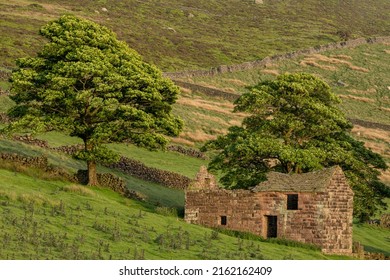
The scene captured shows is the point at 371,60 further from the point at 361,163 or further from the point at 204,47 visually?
the point at 361,163

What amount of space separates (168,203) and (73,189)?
910 cm

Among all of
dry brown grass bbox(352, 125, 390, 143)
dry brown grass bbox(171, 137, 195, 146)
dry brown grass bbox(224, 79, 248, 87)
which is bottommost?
dry brown grass bbox(352, 125, 390, 143)

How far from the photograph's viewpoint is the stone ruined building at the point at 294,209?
2108 inches

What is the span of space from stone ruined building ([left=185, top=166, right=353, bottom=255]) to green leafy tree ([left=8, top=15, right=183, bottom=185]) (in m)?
9.66

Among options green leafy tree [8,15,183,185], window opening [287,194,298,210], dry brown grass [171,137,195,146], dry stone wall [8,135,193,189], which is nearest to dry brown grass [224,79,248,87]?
dry brown grass [171,137,195,146]

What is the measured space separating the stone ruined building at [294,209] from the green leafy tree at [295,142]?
4.84 m

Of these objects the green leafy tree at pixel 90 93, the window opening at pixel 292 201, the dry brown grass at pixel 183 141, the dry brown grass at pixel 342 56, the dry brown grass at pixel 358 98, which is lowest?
the dry brown grass at pixel 358 98

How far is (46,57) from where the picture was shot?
64.9m

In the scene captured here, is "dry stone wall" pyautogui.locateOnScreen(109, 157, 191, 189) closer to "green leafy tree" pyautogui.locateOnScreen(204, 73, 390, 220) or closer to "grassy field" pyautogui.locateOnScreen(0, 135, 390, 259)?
"grassy field" pyautogui.locateOnScreen(0, 135, 390, 259)

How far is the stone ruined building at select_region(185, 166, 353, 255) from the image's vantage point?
53.5 metres

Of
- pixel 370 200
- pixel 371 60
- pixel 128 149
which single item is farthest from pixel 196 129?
pixel 371 60

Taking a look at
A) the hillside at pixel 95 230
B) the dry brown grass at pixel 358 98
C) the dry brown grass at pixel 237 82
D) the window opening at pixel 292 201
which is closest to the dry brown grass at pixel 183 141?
the hillside at pixel 95 230

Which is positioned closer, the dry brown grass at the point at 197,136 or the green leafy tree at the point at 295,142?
the green leafy tree at the point at 295,142

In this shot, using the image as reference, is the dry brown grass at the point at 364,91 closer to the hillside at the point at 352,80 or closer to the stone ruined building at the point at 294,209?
the hillside at the point at 352,80
